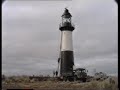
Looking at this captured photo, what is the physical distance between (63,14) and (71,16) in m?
1.06

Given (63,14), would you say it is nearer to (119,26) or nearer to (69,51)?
(69,51)

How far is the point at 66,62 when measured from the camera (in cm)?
3897

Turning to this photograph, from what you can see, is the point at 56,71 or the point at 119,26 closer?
the point at 119,26

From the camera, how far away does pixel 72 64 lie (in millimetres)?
39375

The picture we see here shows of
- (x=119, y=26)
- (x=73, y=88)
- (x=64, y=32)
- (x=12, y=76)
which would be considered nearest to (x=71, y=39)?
(x=64, y=32)

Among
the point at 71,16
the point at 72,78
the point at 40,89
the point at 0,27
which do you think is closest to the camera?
the point at 0,27

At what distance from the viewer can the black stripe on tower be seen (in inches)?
1527

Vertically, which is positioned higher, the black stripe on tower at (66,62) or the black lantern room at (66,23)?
the black lantern room at (66,23)

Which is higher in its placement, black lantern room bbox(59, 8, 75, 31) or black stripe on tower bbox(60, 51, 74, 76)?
black lantern room bbox(59, 8, 75, 31)

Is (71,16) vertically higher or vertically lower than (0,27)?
higher

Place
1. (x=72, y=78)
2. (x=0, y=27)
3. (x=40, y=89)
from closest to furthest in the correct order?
(x=0, y=27) < (x=40, y=89) < (x=72, y=78)

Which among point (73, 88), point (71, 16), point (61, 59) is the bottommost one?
point (73, 88)

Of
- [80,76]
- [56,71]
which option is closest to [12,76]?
[56,71]

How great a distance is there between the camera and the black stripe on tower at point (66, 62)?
38.8 metres
